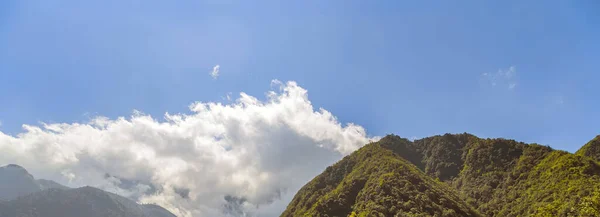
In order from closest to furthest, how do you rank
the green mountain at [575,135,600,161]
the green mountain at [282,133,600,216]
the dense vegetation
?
1. the green mountain at [282,133,600,216]
2. the dense vegetation
3. the green mountain at [575,135,600,161]

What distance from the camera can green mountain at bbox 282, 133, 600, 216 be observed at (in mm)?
96000

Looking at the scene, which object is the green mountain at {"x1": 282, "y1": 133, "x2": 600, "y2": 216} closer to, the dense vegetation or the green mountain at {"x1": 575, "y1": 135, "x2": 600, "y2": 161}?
the green mountain at {"x1": 575, "y1": 135, "x2": 600, "y2": 161}

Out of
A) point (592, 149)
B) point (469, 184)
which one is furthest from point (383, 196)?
point (592, 149)

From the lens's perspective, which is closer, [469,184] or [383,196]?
[383,196]

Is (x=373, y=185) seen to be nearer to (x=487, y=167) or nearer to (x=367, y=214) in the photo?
(x=367, y=214)

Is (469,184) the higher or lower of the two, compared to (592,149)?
lower

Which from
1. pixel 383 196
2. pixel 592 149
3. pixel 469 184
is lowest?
pixel 383 196

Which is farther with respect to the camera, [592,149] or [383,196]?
[592,149]

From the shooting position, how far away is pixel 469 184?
135750mm

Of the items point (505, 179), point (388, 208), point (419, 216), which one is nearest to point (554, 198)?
point (505, 179)

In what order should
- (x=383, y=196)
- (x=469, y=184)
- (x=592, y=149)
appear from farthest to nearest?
(x=592, y=149), (x=469, y=184), (x=383, y=196)

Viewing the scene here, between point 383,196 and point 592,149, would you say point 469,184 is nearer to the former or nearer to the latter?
point 383,196

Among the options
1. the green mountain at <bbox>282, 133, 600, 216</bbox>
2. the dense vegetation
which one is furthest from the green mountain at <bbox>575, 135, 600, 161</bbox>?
the dense vegetation

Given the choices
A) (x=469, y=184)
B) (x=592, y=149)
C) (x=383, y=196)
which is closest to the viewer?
(x=383, y=196)
